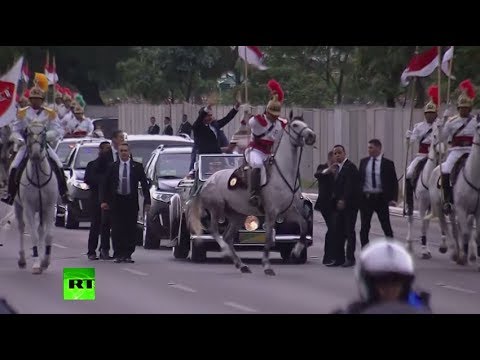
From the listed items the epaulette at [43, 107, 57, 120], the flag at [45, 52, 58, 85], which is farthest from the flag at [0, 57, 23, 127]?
the flag at [45, 52, 58, 85]

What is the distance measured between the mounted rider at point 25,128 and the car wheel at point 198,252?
7.01ft

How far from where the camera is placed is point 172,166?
26.3 metres

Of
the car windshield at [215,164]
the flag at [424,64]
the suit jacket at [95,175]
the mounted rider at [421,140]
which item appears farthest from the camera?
the flag at [424,64]

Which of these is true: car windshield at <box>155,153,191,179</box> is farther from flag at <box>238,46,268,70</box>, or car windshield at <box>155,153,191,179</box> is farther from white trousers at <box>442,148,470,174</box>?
white trousers at <box>442,148,470,174</box>

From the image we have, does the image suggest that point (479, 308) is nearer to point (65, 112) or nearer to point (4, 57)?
point (65, 112)

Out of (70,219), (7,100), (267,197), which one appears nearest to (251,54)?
(70,219)

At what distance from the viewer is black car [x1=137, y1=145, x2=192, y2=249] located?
80.8 ft

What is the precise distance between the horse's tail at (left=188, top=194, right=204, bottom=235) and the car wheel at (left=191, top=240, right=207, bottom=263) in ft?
1.03

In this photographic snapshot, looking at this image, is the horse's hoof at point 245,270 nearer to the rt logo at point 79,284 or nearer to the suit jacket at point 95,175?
the suit jacket at point 95,175

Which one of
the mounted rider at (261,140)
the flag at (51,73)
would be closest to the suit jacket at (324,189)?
the mounted rider at (261,140)

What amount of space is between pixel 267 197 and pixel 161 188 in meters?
4.37

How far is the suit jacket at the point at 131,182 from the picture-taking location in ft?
74.8
